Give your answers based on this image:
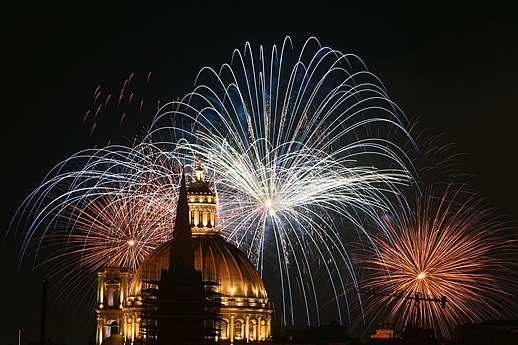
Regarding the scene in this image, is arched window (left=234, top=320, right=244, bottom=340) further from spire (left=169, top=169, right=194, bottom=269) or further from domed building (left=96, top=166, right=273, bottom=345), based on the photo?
spire (left=169, top=169, right=194, bottom=269)

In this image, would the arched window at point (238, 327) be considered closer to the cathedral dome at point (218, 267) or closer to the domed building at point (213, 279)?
the domed building at point (213, 279)

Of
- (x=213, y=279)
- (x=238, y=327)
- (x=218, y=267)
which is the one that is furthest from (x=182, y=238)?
(x=238, y=327)

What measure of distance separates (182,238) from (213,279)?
93.5 feet

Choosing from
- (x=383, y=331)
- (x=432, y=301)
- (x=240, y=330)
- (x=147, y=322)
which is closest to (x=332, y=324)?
(x=383, y=331)

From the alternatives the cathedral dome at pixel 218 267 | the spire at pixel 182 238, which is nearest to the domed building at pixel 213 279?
the cathedral dome at pixel 218 267

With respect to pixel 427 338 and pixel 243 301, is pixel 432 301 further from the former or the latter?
pixel 243 301

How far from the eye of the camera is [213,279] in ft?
545

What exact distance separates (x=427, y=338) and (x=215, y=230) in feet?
114

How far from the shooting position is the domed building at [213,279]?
16975 centimetres

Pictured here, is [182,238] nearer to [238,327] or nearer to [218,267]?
→ [218,267]

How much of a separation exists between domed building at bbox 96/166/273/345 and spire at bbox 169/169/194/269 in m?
25.8

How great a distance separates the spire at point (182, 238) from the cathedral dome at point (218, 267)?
24.3m

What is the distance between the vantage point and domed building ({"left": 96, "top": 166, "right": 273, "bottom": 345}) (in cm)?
16975

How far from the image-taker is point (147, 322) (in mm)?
141875
